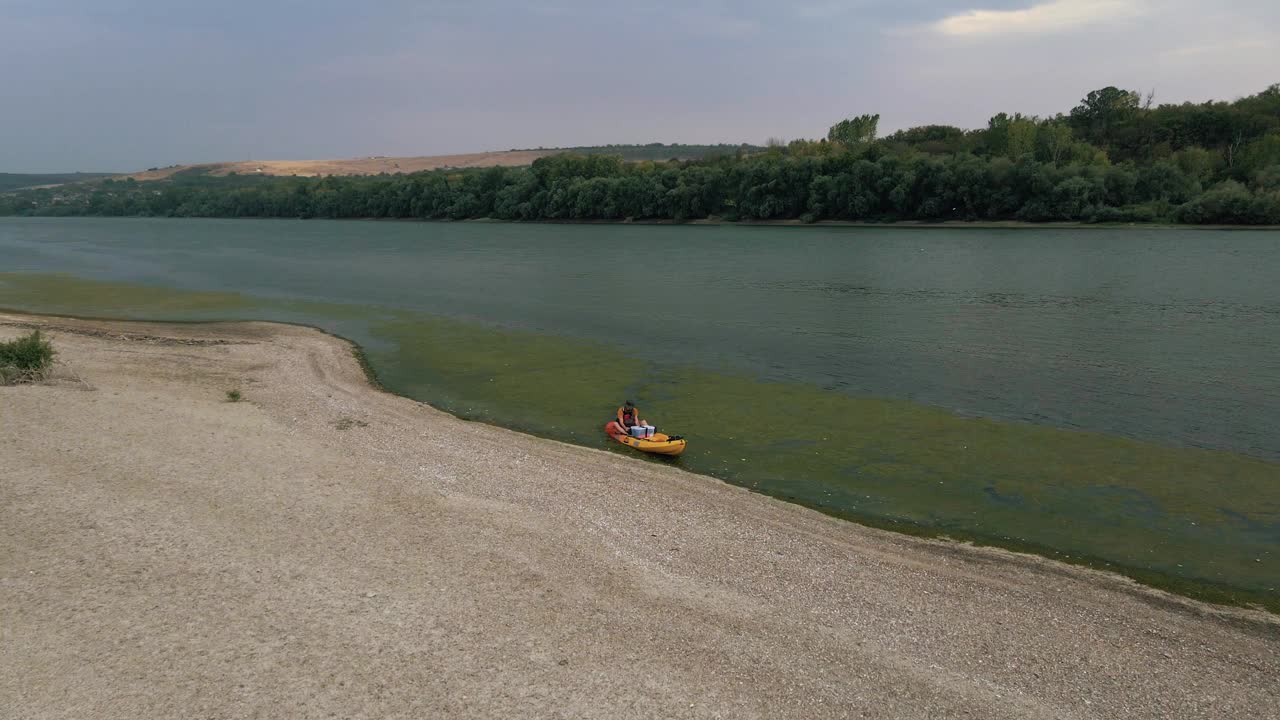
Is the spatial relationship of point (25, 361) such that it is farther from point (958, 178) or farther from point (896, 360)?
point (958, 178)

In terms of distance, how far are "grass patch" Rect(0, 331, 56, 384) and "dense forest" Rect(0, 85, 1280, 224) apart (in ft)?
240

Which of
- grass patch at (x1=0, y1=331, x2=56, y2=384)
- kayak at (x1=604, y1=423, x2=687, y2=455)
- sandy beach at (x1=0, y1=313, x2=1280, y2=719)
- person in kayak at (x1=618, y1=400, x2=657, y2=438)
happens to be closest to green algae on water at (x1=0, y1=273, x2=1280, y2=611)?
kayak at (x1=604, y1=423, x2=687, y2=455)

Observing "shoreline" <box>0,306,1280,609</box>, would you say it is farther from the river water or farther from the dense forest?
the dense forest

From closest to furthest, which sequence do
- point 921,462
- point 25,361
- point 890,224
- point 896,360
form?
point 921,462 → point 25,361 → point 896,360 → point 890,224

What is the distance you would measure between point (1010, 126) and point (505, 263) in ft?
204

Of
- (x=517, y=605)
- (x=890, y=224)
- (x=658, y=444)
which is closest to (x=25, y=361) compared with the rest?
(x=658, y=444)

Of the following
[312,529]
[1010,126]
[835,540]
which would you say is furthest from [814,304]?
[1010,126]

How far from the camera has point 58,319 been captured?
32.8 meters

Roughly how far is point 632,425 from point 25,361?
14549 mm

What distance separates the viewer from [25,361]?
747 inches

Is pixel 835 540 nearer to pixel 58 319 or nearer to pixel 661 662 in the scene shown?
pixel 661 662

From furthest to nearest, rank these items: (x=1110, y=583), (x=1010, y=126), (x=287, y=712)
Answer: (x=1010, y=126) → (x=1110, y=583) → (x=287, y=712)

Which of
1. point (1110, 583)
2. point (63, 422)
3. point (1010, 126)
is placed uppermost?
point (1010, 126)

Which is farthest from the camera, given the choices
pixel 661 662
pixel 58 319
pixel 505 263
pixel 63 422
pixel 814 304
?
pixel 505 263
